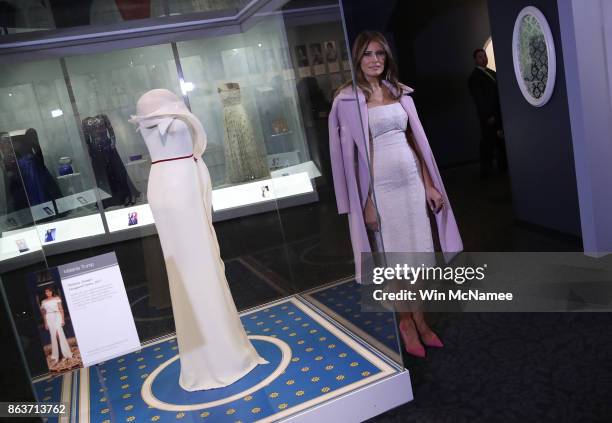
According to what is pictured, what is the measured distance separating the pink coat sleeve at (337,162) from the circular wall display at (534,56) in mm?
2274

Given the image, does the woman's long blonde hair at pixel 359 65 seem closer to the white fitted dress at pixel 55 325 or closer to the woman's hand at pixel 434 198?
the woman's hand at pixel 434 198

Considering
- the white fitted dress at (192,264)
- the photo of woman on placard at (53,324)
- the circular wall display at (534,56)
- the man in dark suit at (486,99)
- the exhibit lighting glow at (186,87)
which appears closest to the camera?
the photo of woman on placard at (53,324)

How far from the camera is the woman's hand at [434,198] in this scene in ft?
9.96

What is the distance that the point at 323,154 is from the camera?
117 inches

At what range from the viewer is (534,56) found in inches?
172

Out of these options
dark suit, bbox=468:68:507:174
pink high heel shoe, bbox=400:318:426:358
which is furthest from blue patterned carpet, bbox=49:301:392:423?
dark suit, bbox=468:68:507:174

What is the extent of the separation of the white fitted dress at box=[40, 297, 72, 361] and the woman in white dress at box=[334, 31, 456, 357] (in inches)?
58.5

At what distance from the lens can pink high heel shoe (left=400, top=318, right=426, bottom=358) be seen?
3129mm

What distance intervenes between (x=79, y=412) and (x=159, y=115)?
1455mm

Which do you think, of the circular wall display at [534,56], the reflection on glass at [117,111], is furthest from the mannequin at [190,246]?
the circular wall display at [534,56]

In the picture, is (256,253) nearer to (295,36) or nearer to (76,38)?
(295,36)

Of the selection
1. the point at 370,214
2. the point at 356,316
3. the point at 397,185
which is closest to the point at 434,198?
the point at 397,185

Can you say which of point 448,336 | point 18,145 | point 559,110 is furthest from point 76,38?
point 559,110

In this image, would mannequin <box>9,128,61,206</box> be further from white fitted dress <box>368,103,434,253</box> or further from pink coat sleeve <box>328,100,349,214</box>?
white fitted dress <box>368,103,434,253</box>
